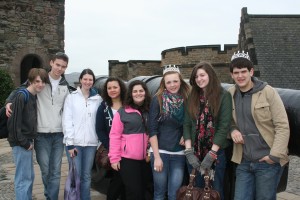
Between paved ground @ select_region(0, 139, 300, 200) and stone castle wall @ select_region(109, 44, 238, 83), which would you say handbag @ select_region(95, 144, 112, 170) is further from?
stone castle wall @ select_region(109, 44, 238, 83)

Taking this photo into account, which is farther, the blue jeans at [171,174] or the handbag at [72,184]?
the handbag at [72,184]

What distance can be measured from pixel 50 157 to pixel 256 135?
227 centimetres

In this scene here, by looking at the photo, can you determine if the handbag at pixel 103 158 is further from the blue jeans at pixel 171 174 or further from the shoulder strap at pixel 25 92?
the shoulder strap at pixel 25 92

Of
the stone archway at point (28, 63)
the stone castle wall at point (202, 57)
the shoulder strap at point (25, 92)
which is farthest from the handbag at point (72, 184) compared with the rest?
the stone castle wall at point (202, 57)

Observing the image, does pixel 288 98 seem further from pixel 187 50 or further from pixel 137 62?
pixel 137 62

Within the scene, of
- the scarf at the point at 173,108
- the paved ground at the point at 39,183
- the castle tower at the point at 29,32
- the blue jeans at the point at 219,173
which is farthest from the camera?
the castle tower at the point at 29,32

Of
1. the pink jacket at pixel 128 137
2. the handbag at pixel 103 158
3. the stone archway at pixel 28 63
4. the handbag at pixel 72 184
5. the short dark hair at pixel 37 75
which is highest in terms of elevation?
the stone archway at pixel 28 63

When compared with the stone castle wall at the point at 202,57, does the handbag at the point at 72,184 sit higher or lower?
lower

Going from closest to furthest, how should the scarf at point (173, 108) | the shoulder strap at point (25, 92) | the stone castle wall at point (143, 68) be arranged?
the scarf at point (173, 108) → the shoulder strap at point (25, 92) → the stone castle wall at point (143, 68)

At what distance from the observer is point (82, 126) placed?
12.9 feet

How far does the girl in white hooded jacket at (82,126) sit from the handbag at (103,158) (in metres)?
0.07

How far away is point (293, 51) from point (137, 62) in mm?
9528

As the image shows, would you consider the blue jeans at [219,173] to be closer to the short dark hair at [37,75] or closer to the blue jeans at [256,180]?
the blue jeans at [256,180]

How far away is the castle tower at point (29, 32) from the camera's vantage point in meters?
14.6
